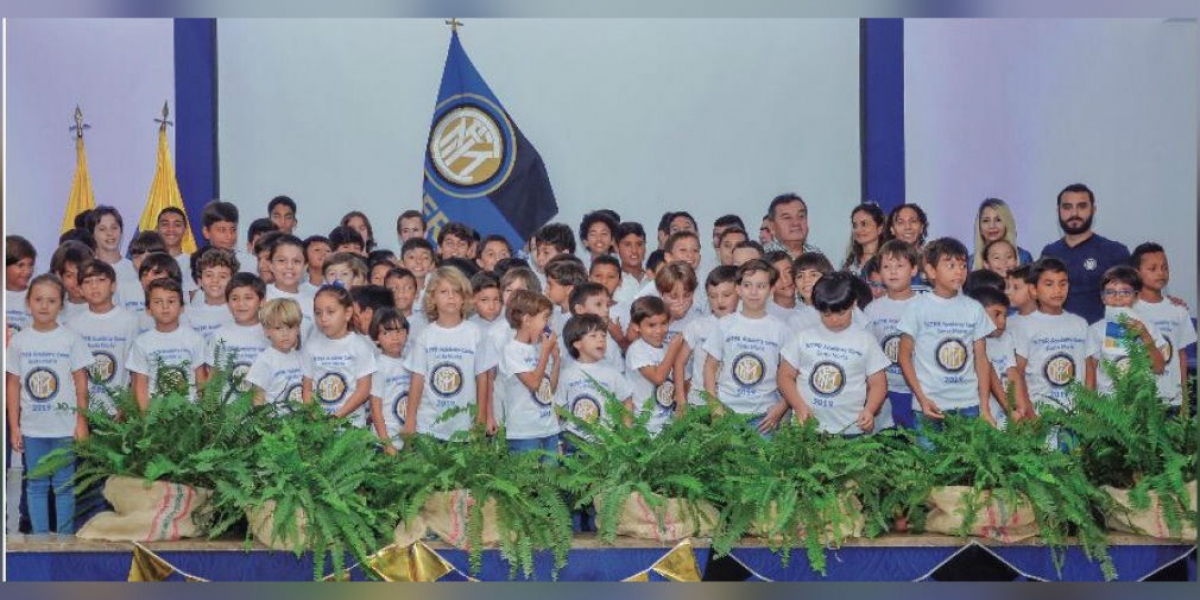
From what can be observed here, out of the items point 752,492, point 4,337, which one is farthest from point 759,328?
point 4,337

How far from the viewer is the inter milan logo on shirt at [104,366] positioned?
733cm

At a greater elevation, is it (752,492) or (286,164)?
(286,164)

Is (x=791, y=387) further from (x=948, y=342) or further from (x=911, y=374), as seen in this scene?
(x=948, y=342)

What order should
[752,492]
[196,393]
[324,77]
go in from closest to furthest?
1. [752,492]
2. [196,393]
3. [324,77]

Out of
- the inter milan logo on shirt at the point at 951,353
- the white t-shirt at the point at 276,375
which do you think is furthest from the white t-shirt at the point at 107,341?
the inter milan logo on shirt at the point at 951,353

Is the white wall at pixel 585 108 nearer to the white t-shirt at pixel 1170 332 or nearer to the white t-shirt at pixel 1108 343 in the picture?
the white t-shirt at pixel 1108 343

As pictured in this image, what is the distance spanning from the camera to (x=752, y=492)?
256 inches

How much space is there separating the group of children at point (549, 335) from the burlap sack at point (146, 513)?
585 millimetres

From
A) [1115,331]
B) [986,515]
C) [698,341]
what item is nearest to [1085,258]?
[1115,331]

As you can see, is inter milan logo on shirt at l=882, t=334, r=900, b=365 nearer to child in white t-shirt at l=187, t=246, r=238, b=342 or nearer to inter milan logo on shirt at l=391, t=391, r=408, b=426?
inter milan logo on shirt at l=391, t=391, r=408, b=426

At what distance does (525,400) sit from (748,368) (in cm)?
96

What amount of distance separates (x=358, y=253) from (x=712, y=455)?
78.0 inches

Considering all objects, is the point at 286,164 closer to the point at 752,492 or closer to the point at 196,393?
the point at 196,393

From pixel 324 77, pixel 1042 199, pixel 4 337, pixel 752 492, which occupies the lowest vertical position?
pixel 752 492
